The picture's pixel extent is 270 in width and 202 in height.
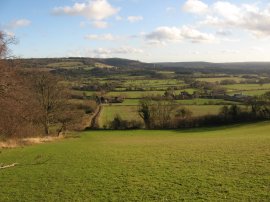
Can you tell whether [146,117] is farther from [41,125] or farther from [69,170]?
[69,170]

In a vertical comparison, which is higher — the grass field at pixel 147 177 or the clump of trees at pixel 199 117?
the grass field at pixel 147 177

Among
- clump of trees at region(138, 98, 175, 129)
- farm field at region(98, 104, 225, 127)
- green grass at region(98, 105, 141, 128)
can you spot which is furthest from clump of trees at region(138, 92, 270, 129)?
green grass at region(98, 105, 141, 128)

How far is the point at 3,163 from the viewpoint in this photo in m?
19.9

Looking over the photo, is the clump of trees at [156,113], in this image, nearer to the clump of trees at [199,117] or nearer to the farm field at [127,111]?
the clump of trees at [199,117]

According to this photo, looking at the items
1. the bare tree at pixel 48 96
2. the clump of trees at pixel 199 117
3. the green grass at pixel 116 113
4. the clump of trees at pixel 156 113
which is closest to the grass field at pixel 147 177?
the bare tree at pixel 48 96

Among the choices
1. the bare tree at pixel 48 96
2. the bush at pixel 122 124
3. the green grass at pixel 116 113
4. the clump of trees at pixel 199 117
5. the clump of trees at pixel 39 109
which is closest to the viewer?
the clump of trees at pixel 39 109

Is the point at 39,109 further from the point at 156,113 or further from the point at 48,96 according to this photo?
the point at 156,113

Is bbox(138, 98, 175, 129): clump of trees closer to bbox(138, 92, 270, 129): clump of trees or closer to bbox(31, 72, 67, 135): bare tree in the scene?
bbox(138, 92, 270, 129): clump of trees

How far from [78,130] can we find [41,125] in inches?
514

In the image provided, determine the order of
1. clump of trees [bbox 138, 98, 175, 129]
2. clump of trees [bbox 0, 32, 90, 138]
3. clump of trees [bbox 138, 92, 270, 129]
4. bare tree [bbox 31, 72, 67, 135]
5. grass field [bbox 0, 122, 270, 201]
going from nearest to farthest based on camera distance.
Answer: grass field [bbox 0, 122, 270, 201]
clump of trees [bbox 0, 32, 90, 138]
bare tree [bbox 31, 72, 67, 135]
clump of trees [bbox 138, 92, 270, 129]
clump of trees [bbox 138, 98, 175, 129]

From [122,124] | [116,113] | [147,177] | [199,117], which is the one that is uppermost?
[147,177]

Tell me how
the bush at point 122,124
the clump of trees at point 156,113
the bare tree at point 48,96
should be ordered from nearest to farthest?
1. the bare tree at point 48,96
2. the bush at point 122,124
3. the clump of trees at point 156,113

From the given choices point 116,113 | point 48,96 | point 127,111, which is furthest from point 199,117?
point 48,96

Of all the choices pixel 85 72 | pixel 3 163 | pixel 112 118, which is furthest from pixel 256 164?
pixel 85 72
